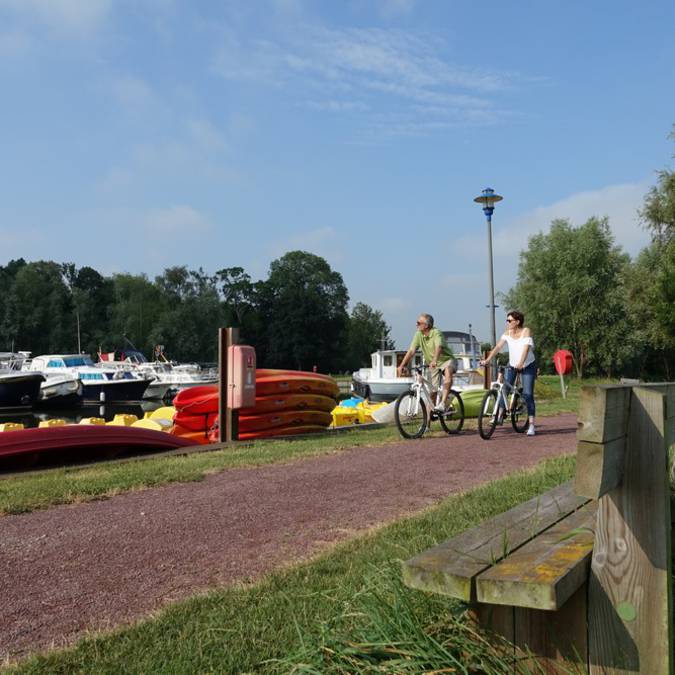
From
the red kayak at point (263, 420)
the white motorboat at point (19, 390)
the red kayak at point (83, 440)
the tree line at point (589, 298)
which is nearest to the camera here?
the red kayak at point (83, 440)

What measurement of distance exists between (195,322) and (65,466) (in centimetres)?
8524

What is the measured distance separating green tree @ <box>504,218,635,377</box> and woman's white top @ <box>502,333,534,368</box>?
36800 millimetres

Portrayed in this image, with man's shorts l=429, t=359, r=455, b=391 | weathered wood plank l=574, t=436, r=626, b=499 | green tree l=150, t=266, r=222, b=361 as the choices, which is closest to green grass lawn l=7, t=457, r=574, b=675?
weathered wood plank l=574, t=436, r=626, b=499

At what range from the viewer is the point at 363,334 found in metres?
107

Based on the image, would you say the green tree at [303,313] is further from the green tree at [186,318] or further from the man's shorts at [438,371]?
the man's shorts at [438,371]

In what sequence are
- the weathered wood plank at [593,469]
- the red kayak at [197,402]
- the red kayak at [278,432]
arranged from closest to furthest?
1. the weathered wood plank at [593,469]
2. the red kayak at [278,432]
3. the red kayak at [197,402]

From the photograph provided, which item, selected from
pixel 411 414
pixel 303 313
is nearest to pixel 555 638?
pixel 411 414

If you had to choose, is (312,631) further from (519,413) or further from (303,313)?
(303,313)

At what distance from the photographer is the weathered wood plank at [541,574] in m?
1.75

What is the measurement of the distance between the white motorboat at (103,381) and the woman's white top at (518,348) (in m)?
38.6

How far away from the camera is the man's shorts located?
431 inches

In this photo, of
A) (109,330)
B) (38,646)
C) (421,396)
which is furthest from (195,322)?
(38,646)

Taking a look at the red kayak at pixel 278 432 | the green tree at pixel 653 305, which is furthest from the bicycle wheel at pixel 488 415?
the green tree at pixel 653 305

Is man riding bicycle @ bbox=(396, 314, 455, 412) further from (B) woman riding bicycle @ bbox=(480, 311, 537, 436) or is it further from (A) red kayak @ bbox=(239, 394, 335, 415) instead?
(A) red kayak @ bbox=(239, 394, 335, 415)
